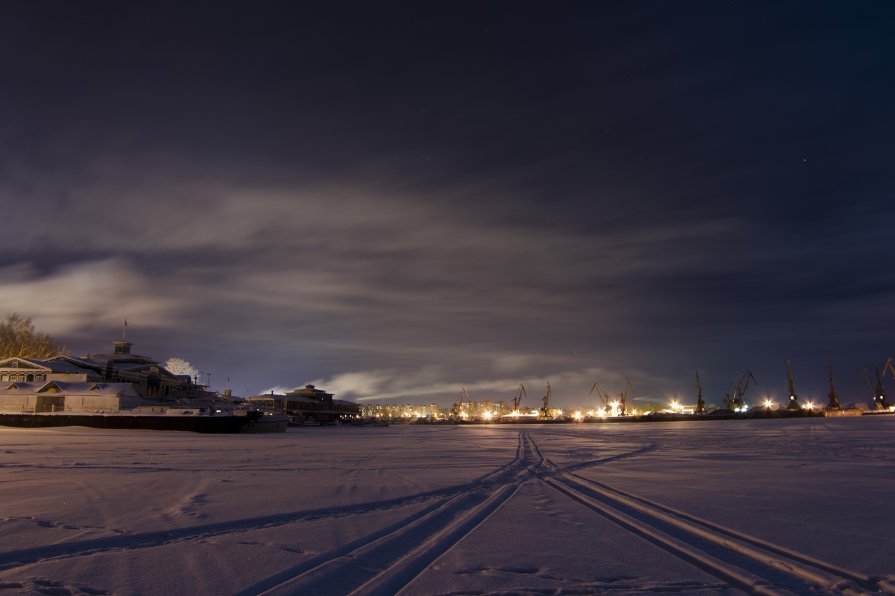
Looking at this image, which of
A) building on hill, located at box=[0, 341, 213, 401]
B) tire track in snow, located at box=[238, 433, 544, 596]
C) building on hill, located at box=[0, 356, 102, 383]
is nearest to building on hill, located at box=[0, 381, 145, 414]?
building on hill, located at box=[0, 341, 213, 401]

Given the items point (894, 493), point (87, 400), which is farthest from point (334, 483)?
point (87, 400)

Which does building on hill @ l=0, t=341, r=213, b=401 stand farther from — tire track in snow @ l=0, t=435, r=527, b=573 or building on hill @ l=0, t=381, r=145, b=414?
tire track in snow @ l=0, t=435, r=527, b=573

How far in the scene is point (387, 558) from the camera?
238 inches

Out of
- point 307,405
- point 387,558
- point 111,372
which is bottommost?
point 307,405

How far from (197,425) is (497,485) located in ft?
183

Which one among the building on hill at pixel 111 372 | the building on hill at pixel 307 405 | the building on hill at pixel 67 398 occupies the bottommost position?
the building on hill at pixel 307 405

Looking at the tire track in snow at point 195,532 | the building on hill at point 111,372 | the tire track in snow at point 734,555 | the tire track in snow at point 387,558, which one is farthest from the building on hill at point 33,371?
the tire track in snow at point 734,555

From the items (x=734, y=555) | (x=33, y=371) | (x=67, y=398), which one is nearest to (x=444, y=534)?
(x=734, y=555)

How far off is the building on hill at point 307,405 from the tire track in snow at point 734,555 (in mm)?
132809

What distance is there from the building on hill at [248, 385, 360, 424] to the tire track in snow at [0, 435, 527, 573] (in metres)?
130

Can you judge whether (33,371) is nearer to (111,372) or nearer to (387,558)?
(111,372)

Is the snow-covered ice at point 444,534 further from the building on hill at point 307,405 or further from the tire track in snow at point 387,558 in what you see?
the building on hill at point 307,405

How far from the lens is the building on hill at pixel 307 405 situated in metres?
150

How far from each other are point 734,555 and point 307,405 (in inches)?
6524
